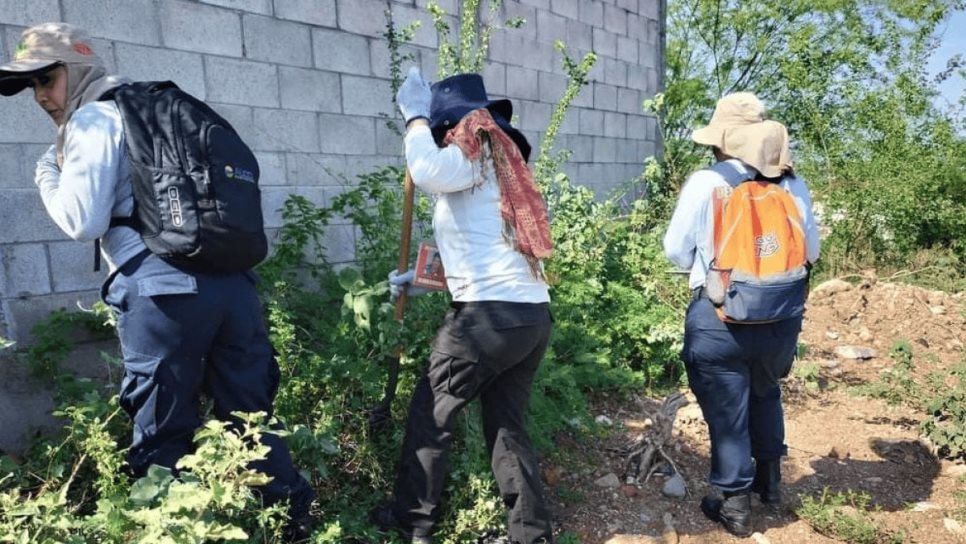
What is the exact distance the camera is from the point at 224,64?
3.49 metres

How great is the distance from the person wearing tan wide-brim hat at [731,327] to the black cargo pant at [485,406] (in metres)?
0.77

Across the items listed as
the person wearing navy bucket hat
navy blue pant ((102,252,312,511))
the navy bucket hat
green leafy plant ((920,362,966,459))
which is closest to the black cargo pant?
the person wearing navy bucket hat

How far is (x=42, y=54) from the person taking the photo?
2.06 meters

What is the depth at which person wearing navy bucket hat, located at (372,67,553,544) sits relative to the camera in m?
2.33

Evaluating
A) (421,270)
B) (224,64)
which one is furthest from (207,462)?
(224,64)

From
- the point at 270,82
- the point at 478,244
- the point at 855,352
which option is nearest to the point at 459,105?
the point at 478,244

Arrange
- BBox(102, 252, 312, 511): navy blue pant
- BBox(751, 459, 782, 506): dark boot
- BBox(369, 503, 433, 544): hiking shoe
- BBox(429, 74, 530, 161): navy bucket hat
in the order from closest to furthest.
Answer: BBox(102, 252, 312, 511): navy blue pant, BBox(429, 74, 530, 161): navy bucket hat, BBox(369, 503, 433, 544): hiking shoe, BBox(751, 459, 782, 506): dark boot

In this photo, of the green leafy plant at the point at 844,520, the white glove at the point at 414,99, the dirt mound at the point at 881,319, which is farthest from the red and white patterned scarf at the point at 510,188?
the dirt mound at the point at 881,319

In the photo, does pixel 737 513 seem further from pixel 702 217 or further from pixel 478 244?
pixel 478 244

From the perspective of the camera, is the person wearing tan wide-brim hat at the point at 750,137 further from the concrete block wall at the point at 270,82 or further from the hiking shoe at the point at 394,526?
the concrete block wall at the point at 270,82

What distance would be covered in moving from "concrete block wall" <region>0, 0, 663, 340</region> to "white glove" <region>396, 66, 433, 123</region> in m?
1.49

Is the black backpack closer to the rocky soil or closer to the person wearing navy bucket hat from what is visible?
the person wearing navy bucket hat

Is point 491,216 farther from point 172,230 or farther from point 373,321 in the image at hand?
point 172,230

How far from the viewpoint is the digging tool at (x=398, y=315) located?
2.68 metres
